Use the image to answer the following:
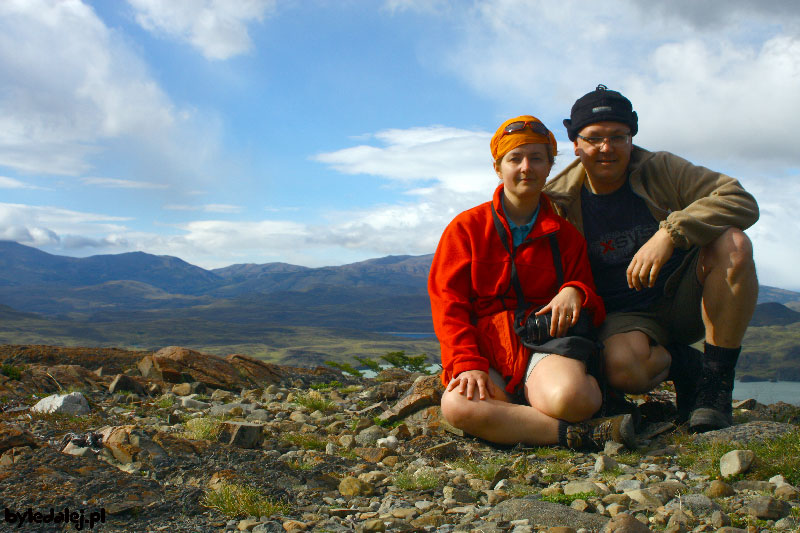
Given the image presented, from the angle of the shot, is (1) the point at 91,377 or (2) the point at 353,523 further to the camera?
(1) the point at 91,377

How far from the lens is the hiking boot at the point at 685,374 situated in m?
5.69

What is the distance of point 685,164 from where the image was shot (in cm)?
591

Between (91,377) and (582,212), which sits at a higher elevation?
(582,212)

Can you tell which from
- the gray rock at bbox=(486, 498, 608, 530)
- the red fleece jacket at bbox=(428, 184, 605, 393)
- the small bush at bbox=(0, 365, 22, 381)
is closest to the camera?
the gray rock at bbox=(486, 498, 608, 530)

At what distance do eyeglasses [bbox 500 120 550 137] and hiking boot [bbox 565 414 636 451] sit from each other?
2.51 m

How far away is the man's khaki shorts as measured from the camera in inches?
222

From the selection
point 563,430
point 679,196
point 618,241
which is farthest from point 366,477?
point 679,196

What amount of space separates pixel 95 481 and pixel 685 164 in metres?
5.58

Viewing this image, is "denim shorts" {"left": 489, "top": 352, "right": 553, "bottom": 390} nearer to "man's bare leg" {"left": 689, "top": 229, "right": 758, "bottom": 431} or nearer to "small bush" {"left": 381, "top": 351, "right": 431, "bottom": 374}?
"man's bare leg" {"left": 689, "top": 229, "right": 758, "bottom": 431}

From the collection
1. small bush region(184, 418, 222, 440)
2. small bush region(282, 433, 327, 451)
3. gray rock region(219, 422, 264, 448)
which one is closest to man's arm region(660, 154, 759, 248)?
small bush region(282, 433, 327, 451)

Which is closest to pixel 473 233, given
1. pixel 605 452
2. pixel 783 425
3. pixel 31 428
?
pixel 605 452

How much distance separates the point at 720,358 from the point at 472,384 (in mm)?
2244

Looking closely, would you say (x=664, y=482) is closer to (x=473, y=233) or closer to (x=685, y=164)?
(x=473, y=233)

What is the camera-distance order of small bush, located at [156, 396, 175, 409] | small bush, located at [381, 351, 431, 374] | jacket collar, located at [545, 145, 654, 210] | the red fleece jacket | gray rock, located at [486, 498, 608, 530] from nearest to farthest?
1. gray rock, located at [486, 498, 608, 530]
2. the red fleece jacket
3. jacket collar, located at [545, 145, 654, 210]
4. small bush, located at [156, 396, 175, 409]
5. small bush, located at [381, 351, 431, 374]
